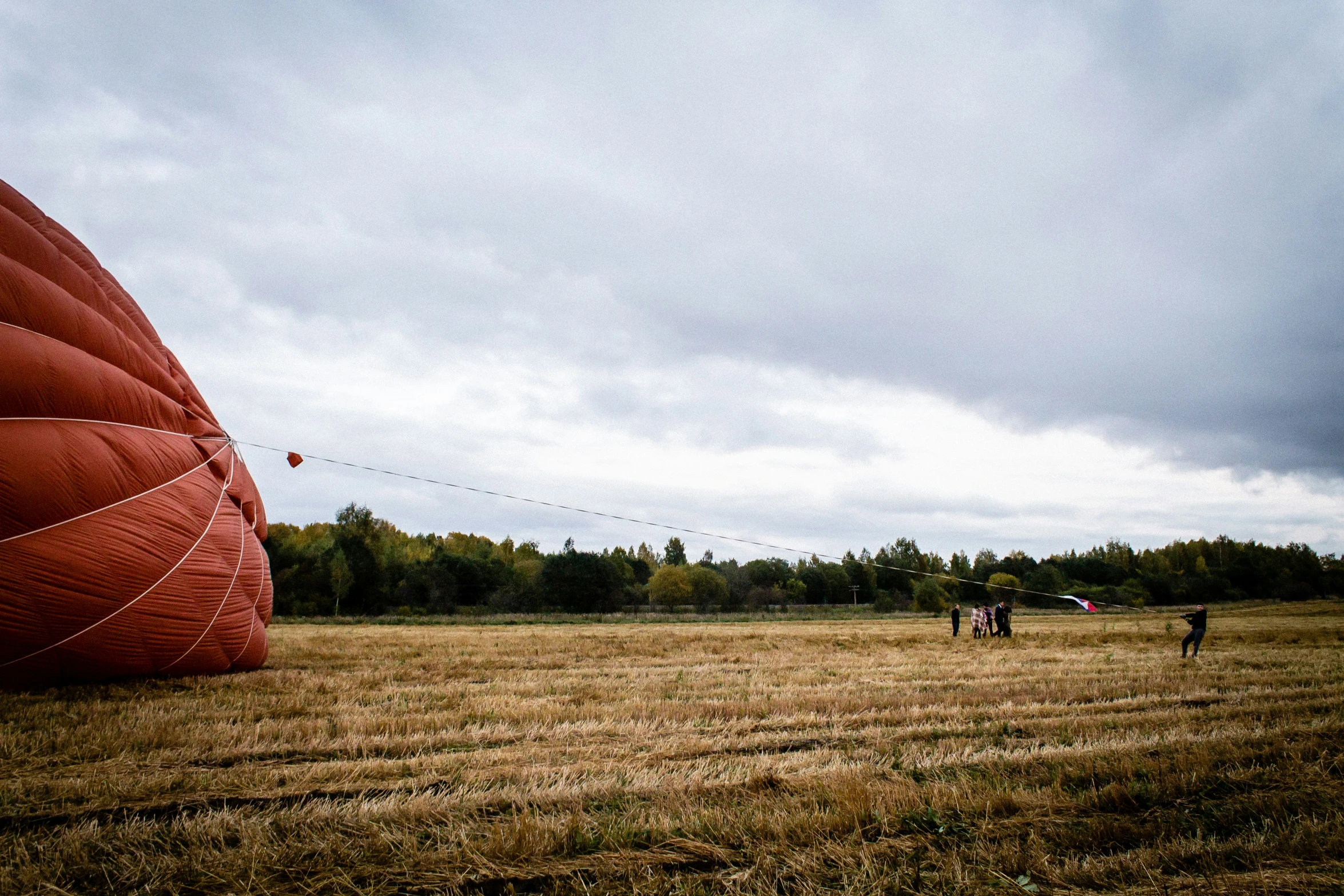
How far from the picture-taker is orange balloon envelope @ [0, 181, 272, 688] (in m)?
6.58

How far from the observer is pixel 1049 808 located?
396 centimetres

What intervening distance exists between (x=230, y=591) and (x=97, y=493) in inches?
84.5

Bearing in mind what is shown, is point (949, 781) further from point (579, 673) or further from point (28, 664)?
point (28, 664)

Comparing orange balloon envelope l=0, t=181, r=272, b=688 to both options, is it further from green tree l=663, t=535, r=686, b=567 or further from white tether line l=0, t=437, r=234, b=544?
green tree l=663, t=535, r=686, b=567

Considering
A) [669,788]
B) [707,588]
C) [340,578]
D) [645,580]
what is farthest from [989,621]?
[645,580]

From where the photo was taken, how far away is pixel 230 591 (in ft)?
28.6

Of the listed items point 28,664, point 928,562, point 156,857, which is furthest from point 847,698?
point 928,562

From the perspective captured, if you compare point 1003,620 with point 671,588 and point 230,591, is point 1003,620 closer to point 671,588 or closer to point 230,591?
point 230,591

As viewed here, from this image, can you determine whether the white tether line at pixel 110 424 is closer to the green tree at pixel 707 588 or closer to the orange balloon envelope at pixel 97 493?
the orange balloon envelope at pixel 97 493

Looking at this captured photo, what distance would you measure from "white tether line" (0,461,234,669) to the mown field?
438mm

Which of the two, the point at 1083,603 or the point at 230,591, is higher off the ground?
the point at 1083,603

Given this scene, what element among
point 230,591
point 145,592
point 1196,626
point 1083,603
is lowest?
point 1196,626

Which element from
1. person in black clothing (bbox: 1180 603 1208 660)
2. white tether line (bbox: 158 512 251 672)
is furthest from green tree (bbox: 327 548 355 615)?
person in black clothing (bbox: 1180 603 1208 660)

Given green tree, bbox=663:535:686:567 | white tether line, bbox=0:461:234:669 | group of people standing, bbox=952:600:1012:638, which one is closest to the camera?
white tether line, bbox=0:461:234:669
